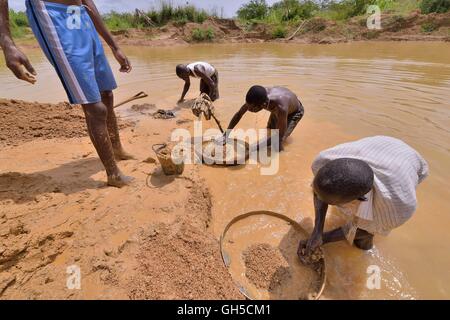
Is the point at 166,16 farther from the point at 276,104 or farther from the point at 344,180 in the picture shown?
the point at 344,180

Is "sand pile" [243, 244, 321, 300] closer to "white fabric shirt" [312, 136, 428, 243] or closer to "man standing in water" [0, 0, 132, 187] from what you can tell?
"white fabric shirt" [312, 136, 428, 243]

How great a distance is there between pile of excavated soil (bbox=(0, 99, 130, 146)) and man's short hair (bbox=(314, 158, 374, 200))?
345cm

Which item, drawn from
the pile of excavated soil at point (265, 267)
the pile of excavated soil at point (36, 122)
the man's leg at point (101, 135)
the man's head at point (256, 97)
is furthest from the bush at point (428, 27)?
the man's leg at point (101, 135)

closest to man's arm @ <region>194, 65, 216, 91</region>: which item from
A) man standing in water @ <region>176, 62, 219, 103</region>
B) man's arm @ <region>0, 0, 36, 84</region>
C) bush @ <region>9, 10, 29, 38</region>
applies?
man standing in water @ <region>176, 62, 219, 103</region>

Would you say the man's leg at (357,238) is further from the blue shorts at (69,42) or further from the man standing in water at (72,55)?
the blue shorts at (69,42)

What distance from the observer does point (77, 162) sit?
299 cm

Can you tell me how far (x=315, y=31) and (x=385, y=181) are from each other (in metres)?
19.4

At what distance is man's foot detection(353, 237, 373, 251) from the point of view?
206cm

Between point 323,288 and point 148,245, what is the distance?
47.9 inches

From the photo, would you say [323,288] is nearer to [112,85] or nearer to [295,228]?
[295,228]

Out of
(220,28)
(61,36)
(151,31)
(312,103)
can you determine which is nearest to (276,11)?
(220,28)

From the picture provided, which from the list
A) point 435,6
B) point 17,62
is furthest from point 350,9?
point 17,62

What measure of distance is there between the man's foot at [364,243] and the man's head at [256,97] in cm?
175

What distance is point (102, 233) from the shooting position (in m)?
1.99
